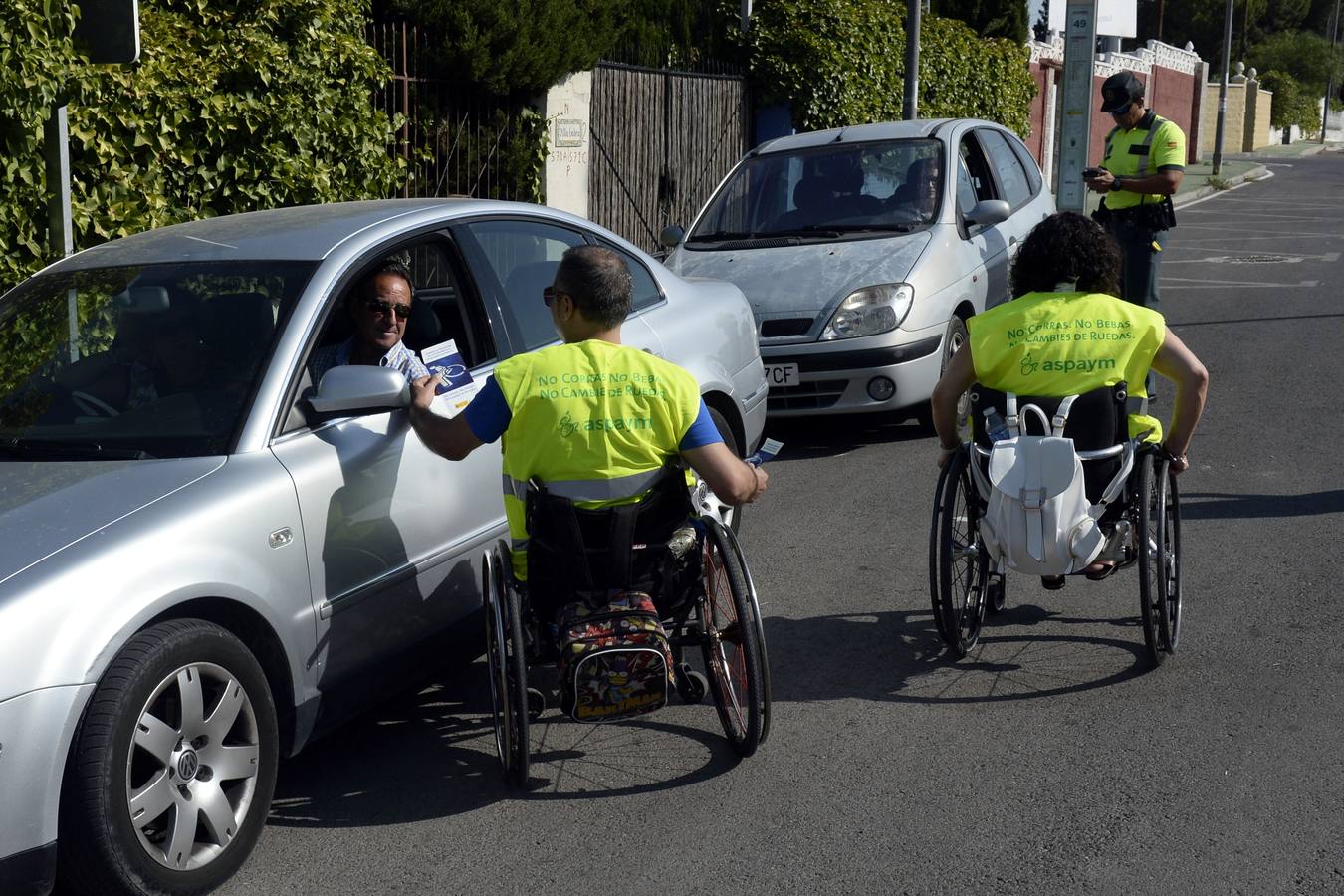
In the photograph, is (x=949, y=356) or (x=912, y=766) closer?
(x=912, y=766)

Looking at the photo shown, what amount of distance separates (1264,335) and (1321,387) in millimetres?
2583

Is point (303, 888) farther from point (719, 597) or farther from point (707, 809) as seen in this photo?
point (719, 597)

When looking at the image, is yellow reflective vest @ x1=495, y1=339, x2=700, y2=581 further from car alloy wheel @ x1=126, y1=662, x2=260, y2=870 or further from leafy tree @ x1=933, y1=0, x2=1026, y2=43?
leafy tree @ x1=933, y1=0, x2=1026, y2=43

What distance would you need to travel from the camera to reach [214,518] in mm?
3518

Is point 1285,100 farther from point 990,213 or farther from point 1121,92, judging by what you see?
point 990,213

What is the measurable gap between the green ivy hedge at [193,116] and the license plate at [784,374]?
3168 mm

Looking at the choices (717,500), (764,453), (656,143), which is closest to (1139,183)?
(717,500)

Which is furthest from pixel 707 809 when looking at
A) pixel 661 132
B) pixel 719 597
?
pixel 661 132

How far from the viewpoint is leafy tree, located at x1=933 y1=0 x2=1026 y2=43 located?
86.1 feet

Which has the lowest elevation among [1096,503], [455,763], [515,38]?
[455,763]

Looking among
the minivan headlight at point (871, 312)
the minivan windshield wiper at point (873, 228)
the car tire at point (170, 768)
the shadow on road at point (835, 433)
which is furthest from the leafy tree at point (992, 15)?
the car tire at point (170, 768)

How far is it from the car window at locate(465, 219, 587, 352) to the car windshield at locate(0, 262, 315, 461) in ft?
2.68

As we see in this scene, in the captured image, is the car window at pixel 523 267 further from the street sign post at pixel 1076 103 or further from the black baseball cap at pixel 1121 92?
the street sign post at pixel 1076 103

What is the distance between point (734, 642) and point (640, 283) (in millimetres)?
2075
